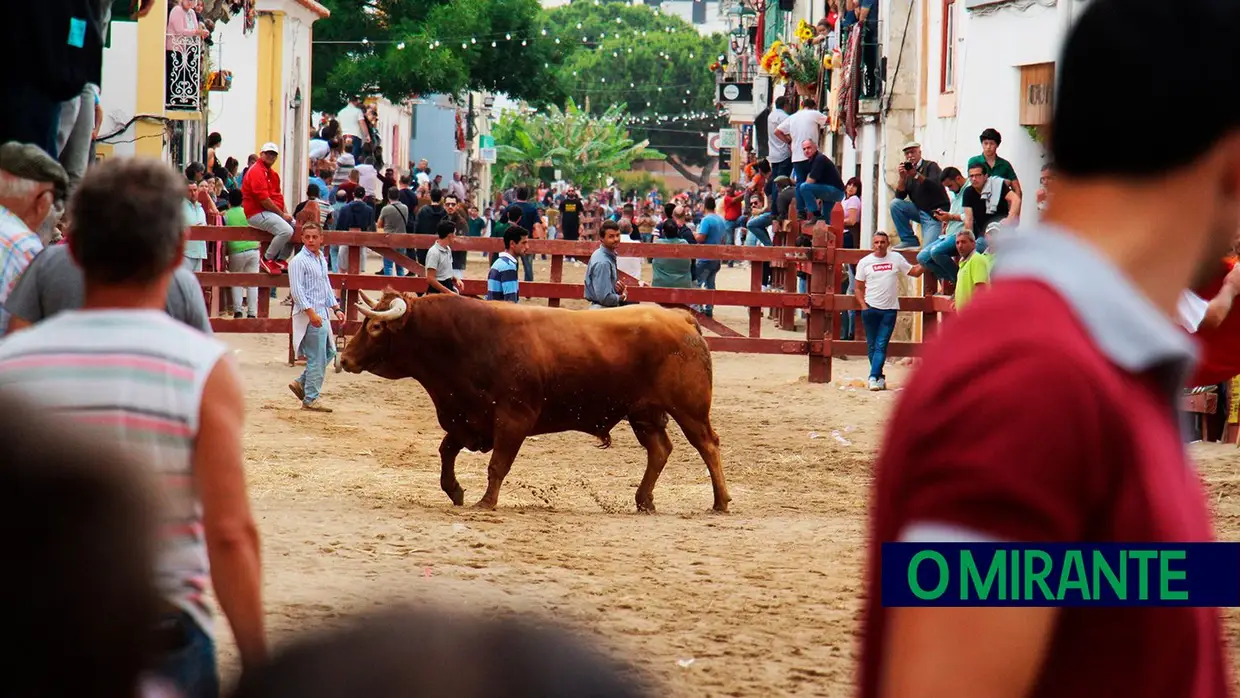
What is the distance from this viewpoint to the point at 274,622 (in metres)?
7.18

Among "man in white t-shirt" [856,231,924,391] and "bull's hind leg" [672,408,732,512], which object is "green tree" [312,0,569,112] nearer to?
"man in white t-shirt" [856,231,924,391]

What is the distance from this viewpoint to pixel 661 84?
110m

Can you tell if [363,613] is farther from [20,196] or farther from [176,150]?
[176,150]

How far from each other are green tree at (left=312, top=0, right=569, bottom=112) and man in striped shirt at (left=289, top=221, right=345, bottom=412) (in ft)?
91.5

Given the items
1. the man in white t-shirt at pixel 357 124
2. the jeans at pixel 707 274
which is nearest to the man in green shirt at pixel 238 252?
the jeans at pixel 707 274

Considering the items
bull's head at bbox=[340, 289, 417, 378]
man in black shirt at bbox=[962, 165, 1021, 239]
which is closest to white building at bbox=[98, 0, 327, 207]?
man in black shirt at bbox=[962, 165, 1021, 239]

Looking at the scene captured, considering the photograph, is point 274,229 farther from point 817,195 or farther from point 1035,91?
point 817,195

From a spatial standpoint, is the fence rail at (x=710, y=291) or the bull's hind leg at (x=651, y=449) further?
the fence rail at (x=710, y=291)

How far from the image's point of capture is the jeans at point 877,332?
1850cm

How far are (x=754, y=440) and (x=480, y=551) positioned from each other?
641 cm

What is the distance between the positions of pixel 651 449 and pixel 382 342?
187cm

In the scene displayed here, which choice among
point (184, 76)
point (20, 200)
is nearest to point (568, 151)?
point (184, 76)

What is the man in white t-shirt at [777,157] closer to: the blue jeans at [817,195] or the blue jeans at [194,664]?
the blue jeans at [817,195]

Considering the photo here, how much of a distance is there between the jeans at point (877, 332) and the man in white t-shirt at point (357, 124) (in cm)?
1828
